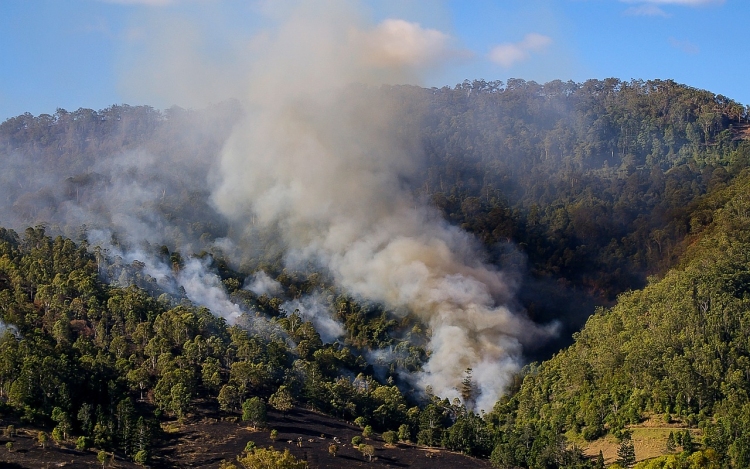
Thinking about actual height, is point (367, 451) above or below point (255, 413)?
below

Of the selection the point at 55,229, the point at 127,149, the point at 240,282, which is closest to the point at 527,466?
the point at 240,282

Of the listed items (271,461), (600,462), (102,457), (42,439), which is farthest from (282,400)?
(600,462)

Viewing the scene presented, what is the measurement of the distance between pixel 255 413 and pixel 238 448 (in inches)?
161

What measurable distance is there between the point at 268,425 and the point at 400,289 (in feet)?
111

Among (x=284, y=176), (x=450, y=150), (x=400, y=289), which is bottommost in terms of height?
→ (x=400, y=289)

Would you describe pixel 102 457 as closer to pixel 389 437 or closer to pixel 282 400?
pixel 282 400

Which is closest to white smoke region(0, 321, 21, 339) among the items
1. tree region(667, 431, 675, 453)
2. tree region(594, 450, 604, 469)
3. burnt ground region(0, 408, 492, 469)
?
burnt ground region(0, 408, 492, 469)

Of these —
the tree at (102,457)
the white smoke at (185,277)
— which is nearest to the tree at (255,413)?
the tree at (102,457)

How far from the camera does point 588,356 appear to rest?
7856 centimetres

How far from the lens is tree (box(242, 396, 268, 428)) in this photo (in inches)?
2606

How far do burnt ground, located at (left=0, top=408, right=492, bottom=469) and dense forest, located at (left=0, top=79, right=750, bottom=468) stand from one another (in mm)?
1388

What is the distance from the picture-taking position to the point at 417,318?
9519cm

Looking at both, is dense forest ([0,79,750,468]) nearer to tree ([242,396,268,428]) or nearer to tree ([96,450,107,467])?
tree ([242,396,268,428])

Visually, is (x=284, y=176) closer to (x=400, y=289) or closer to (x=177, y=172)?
(x=177, y=172)
